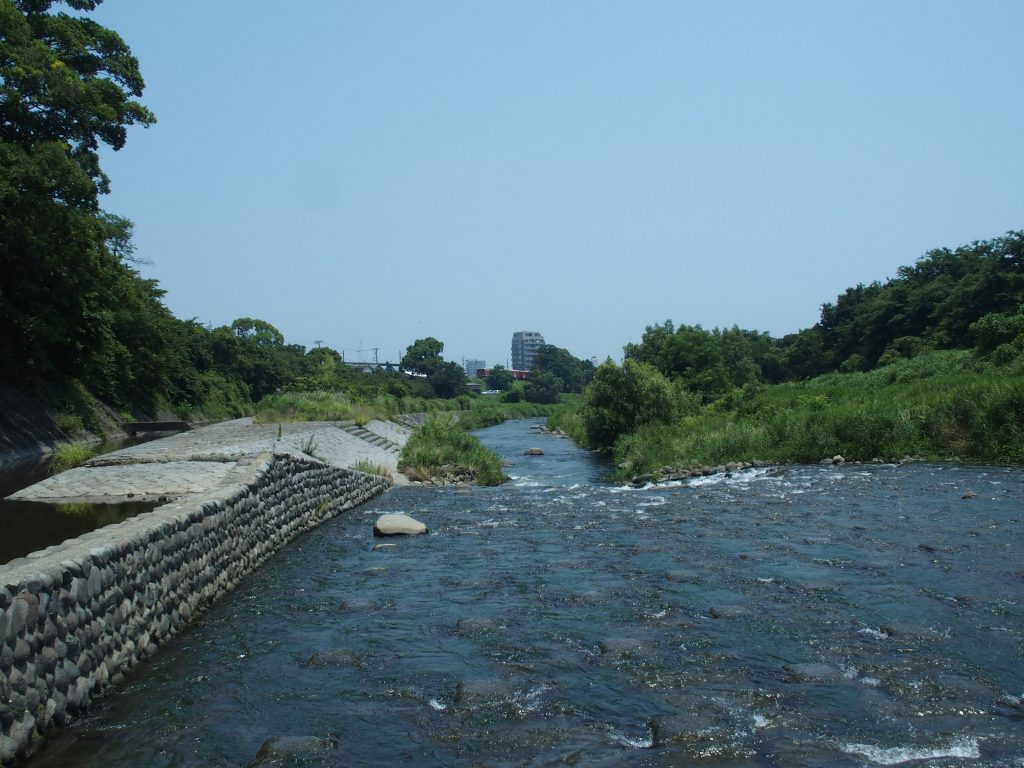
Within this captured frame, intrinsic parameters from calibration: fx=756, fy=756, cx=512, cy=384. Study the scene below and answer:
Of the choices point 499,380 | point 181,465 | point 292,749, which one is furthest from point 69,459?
point 499,380

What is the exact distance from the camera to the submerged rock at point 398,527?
47.4ft

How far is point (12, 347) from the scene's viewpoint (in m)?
29.9

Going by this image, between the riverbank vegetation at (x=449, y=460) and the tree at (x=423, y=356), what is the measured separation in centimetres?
10357

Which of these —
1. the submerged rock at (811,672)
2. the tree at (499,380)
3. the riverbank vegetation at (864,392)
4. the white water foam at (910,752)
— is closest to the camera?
the white water foam at (910,752)

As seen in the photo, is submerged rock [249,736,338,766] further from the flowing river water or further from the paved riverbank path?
the paved riverbank path

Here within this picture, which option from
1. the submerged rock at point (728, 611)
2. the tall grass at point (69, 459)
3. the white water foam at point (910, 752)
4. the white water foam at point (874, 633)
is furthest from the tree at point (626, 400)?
the white water foam at point (910, 752)

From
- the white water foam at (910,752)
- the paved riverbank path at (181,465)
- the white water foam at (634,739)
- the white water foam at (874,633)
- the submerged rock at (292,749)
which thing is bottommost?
the white water foam at (910,752)

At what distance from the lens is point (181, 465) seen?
1738 centimetres

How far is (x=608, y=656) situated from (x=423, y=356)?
129375 millimetres

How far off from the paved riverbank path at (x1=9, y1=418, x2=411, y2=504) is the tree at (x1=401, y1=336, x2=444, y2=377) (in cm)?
10418

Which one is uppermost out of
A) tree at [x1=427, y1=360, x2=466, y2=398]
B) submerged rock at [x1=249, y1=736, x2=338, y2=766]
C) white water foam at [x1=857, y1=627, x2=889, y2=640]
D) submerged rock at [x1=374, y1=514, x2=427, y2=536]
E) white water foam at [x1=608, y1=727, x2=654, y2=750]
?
tree at [x1=427, y1=360, x2=466, y2=398]

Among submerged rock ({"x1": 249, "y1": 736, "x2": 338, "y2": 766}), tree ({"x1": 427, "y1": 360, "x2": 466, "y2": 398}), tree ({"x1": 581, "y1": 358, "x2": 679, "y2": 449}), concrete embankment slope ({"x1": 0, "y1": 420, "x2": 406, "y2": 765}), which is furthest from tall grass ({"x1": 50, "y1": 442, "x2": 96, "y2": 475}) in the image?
tree ({"x1": 427, "y1": 360, "x2": 466, "y2": 398})

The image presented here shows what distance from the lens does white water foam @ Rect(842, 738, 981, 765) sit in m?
5.57

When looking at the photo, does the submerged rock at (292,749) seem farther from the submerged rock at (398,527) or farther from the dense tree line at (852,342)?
the dense tree line at (852,342)
